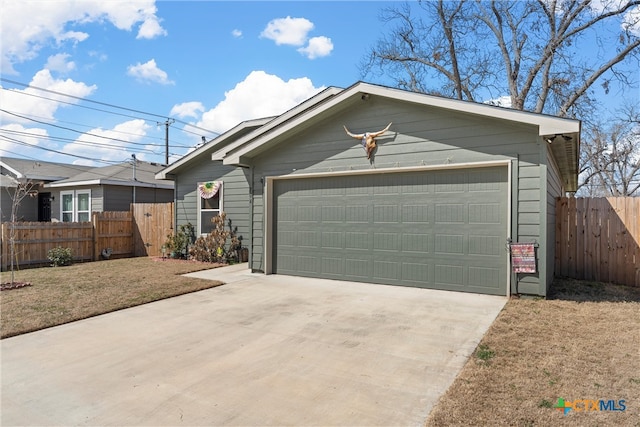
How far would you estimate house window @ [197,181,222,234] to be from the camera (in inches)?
469

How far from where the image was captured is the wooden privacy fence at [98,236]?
416 inches

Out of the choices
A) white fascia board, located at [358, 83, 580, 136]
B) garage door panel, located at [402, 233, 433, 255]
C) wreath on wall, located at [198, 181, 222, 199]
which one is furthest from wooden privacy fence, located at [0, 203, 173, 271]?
white fascia board, located at [358, 83, 580, 136]

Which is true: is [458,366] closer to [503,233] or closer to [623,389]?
[623,389]

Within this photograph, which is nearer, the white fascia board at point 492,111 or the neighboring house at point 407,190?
the white fascia board at point 492,111

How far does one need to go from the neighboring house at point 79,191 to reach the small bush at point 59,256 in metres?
3.88

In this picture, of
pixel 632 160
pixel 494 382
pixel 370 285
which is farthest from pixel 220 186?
pixel 632 160

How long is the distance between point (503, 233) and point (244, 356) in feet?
15.9

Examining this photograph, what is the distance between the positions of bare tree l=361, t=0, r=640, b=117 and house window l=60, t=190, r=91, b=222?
49.3 feet

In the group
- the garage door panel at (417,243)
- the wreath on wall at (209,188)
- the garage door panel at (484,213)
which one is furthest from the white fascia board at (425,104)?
the wreath on wall at (209,188)

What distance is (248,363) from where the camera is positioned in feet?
12.2

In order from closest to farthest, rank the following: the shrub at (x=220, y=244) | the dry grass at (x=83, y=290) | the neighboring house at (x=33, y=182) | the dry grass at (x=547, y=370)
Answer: the dry grass at (x=547, y=370) → the dry grass at (x=83, y=290) → the shrub at (x=220, y=244) → the neighboring house at (x=33, y=182)

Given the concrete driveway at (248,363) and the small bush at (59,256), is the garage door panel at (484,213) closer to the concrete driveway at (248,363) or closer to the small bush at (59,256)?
the concrete driveway at (248,363)

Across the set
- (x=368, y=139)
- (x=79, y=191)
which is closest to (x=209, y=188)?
(x=368, y=139)

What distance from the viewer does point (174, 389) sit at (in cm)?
317
